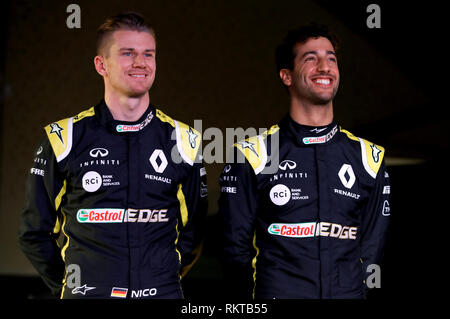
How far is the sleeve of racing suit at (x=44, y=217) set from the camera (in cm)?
222

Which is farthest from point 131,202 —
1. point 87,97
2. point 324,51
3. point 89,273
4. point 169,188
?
point 87,97

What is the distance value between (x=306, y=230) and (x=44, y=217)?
97 centimetres

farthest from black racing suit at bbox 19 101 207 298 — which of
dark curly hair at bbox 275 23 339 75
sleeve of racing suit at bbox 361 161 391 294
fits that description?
sleeve of racing suit at bbox 361 161 391 294

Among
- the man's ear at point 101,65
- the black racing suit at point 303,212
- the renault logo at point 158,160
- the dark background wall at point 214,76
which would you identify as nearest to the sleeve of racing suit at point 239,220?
the black racing suit at point 303,212

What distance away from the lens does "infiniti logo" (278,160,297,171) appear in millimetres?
2232

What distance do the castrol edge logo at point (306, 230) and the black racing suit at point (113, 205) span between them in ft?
1.19

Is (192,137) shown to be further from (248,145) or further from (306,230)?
(306,230)

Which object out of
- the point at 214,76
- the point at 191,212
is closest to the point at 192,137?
the point at 191,212

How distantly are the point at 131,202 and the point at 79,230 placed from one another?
0.69 ft

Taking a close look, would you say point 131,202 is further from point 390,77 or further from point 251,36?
point 390,77

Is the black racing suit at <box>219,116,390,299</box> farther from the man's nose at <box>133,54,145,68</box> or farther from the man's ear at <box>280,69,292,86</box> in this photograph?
the man's nose at <box>133,54,145,68</box>

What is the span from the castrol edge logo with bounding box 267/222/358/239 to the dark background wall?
256 centimetres

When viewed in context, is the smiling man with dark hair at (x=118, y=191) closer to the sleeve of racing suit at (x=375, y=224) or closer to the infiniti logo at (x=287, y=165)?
the infiniti logo at (x=287, y=165)

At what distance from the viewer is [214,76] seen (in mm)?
4949
